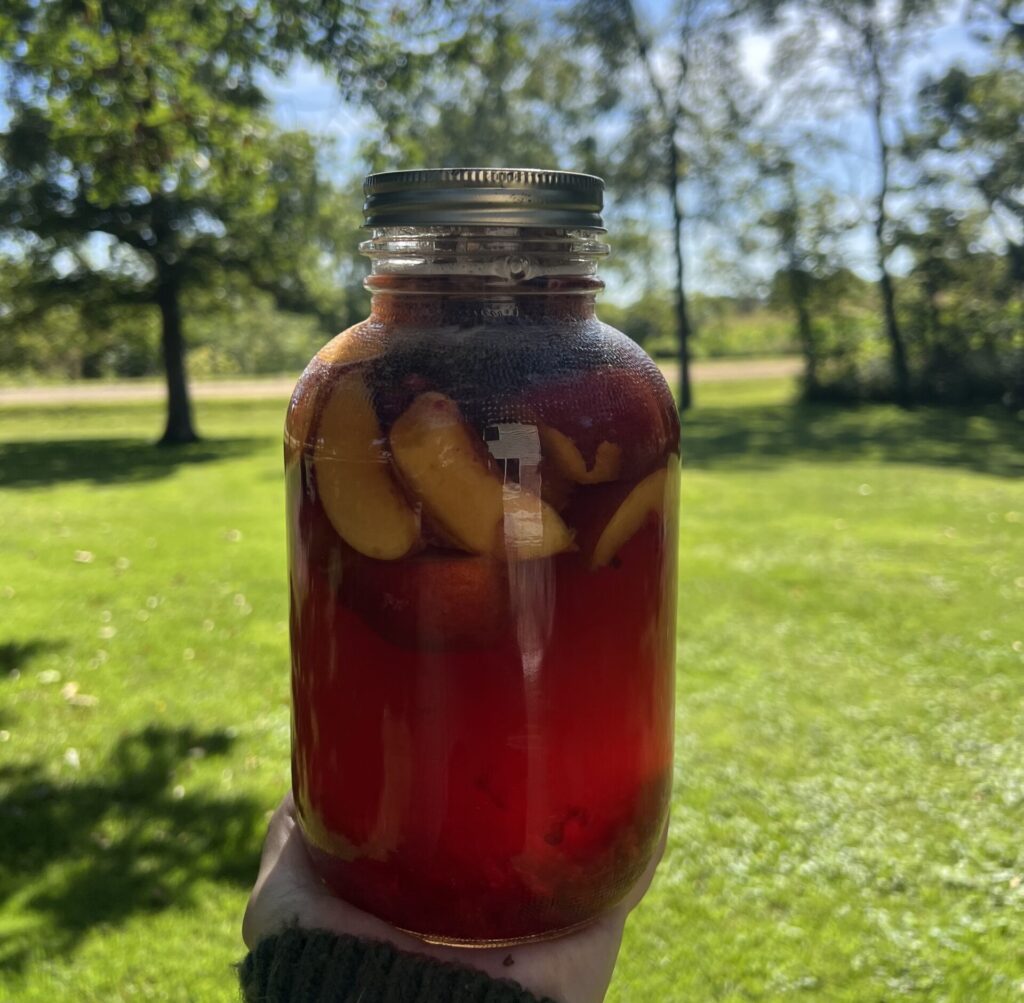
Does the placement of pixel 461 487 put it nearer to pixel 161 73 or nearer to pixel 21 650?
pixel 161 73

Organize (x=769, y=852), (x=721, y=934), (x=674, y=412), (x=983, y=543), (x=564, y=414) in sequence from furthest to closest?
(x=983, y=543)
(x=769, y=852)
(x=721, y=934)
(x=674, y=412)
(x=564, y=414)

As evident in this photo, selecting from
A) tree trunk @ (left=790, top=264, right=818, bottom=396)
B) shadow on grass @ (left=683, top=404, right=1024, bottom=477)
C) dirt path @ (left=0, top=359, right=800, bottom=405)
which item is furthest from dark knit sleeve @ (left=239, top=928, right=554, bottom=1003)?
dirt path @ (left=0, top=359, right=800, bottom=405)

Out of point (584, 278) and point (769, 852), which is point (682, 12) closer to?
point (769, 852)

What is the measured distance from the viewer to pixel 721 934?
366 centimetres

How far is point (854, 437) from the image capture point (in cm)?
1778

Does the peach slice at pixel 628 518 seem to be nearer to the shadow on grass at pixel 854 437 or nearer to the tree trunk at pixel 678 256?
the shadow on grass at pixel 854 437

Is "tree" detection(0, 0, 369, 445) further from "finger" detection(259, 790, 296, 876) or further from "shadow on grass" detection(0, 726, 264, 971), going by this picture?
"finger" detection(259, 790, 296, 876)

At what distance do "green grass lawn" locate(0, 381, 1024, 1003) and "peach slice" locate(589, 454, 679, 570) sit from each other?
241cm

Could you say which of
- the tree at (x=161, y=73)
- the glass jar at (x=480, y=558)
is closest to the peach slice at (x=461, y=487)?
the glass jar at (x=480, y=558)

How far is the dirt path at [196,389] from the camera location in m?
27.2

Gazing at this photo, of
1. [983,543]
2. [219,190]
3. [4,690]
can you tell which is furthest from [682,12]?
[4,690]

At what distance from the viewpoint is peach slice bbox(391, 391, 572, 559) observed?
1.44m

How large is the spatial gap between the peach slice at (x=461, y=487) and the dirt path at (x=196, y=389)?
23.2 metres

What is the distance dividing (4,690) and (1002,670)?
→ 5.98m
